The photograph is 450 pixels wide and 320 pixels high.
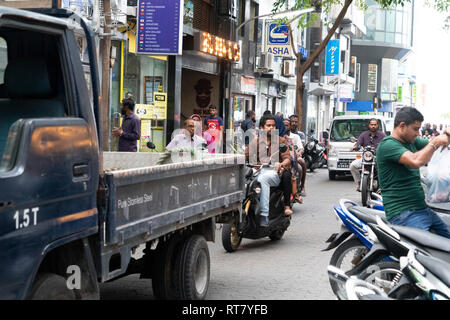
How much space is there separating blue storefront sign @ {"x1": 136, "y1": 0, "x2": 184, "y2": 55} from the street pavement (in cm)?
709

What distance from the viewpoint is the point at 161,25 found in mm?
18531

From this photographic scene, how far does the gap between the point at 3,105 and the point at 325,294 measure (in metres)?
3.72

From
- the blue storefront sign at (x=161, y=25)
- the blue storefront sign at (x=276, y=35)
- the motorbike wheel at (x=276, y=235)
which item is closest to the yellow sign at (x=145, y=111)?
the blue storefront sign at (x=161, y=25)

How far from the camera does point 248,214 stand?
9.64m

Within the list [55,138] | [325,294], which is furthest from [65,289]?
[325,294]

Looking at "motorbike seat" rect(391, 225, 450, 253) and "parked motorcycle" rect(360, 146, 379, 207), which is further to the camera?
"parked motorcycle" rect(360, 146, 379, 207)

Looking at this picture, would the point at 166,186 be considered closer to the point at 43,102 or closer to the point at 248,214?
the point at 43,102

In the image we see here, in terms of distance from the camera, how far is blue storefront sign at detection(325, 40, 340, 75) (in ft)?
161

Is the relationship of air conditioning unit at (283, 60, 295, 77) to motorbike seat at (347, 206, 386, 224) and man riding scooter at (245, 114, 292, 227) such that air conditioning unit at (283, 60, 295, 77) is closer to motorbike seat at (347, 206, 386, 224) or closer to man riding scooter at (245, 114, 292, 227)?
man riding scooter at (245, 114, 292, 227)

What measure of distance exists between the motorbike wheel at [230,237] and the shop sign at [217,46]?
14022mm

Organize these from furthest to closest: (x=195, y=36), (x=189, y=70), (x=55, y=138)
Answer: (x=189, y=70), (x=195, y=36), (x=55, y=138)

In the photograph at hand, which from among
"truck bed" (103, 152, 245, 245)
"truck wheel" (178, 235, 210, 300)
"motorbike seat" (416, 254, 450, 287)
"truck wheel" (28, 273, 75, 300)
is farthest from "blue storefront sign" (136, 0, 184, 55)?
"truck wheel" (28, 273, 75, 300)

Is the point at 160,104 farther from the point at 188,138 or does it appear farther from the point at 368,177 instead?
the point at 188,138

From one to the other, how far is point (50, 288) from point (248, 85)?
27.8 meters
